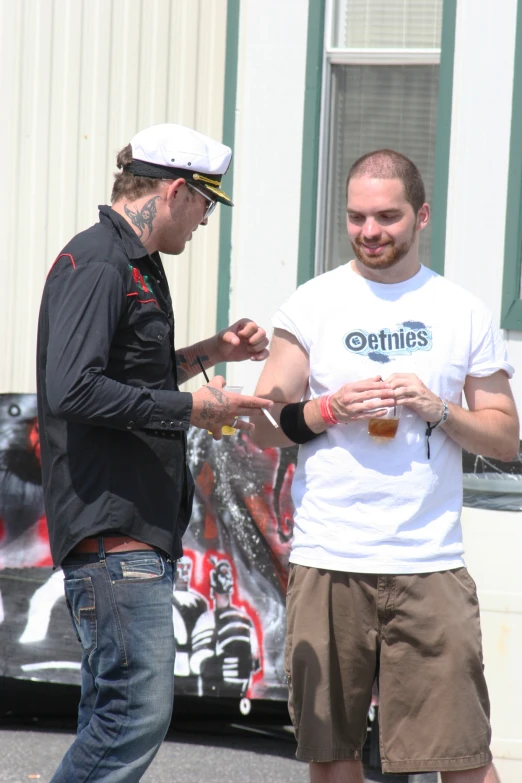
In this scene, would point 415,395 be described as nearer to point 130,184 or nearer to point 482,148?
point 130,184

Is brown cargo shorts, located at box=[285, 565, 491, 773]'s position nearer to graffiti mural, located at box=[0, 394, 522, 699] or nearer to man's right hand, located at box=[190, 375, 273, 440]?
man's right hand, located at box=[190, 375, 273, 440]

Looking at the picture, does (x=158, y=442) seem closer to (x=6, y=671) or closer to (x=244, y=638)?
(x=244, y=638)

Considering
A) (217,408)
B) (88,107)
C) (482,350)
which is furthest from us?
(88,107)

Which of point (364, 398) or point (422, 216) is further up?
point (422, 216)

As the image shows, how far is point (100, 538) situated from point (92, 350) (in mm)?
468

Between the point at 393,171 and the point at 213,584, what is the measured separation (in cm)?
211

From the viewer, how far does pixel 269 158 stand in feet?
15.8

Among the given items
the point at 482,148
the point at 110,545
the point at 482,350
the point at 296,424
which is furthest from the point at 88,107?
the point at 110,545

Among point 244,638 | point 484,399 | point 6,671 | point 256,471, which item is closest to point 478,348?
point 484,399

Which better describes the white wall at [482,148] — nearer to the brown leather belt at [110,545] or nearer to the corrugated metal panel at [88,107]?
the corrugated metal panel at [88,107]

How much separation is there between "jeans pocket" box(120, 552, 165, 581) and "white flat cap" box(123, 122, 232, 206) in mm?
941

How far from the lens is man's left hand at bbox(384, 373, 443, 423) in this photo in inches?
108

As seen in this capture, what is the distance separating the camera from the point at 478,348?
9.72 feet

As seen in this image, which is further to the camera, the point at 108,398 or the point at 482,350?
the point at 482,350
